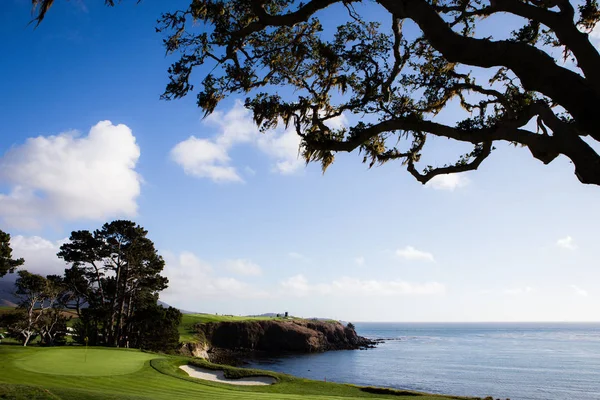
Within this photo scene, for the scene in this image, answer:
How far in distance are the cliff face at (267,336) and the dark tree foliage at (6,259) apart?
39.3 m

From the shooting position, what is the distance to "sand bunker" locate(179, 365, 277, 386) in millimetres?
23848

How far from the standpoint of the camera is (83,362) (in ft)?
69.0

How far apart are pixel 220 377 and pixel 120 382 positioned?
9.47 m

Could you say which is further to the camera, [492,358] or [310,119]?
[492,358]

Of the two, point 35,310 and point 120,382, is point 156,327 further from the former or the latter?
point 120,382

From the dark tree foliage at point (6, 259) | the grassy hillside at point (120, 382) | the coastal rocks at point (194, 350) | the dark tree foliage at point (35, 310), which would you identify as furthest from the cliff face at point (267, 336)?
the grassy hillside at point (120, 382)

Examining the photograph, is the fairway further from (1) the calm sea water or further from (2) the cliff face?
(2) the cliff face

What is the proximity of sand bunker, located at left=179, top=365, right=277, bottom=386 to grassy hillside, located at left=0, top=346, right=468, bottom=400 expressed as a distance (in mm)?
462

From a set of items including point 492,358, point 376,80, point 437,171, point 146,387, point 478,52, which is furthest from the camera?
point 492,358

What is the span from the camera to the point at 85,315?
41.6 meters

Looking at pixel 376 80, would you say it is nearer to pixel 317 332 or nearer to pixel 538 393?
pixel 538 393

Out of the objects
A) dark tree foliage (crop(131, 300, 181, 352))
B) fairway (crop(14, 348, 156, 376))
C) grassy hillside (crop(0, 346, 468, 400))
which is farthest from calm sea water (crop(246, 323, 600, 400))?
fairway (crop(14, 348, 156, 376))

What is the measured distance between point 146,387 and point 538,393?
137 feet

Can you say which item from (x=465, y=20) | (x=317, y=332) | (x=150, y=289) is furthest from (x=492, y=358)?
(x=465, y=20)
